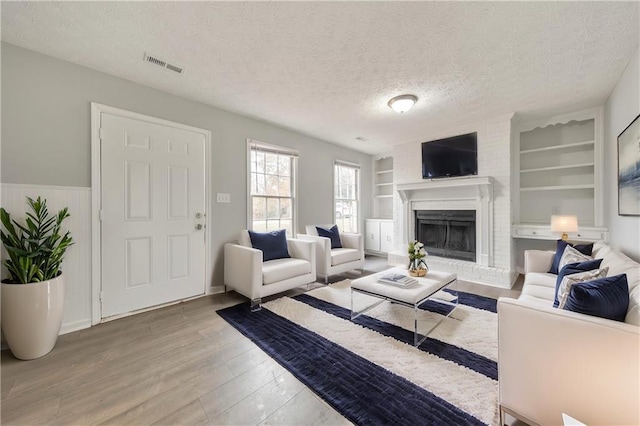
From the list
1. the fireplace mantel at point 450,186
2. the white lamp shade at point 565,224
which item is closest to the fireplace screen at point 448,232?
the fireplace mantel at point 450,186

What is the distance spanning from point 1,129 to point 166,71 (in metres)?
1.33

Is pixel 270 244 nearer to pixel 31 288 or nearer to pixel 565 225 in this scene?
pixel 31 288

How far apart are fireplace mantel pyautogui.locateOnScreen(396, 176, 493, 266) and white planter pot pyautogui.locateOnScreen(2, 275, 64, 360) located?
15.1 feet

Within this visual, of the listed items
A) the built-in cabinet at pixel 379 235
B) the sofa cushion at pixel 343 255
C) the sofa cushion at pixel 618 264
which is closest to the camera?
the sofa cushion at pixel 618 264

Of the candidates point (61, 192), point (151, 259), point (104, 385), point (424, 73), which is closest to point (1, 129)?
point (61, 192)

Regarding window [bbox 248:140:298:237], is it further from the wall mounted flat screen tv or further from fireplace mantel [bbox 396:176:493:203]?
the wall mounted flat screen tv

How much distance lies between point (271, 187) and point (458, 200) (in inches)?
120

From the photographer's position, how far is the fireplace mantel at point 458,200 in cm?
379

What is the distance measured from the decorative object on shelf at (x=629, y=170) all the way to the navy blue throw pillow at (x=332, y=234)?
317 centimetres

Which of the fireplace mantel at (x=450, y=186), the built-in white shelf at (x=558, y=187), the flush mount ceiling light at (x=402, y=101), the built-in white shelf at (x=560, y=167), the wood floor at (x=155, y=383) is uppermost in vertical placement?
the flush mount ceiling light at (x=402, y=101)

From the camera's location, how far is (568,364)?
1.09 metres

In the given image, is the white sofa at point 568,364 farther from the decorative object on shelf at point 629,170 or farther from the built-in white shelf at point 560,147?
the built-in white shelf at point 560,147

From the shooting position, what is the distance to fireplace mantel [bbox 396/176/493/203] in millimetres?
Answer: 3732

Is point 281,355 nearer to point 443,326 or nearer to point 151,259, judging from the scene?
point 443,326
